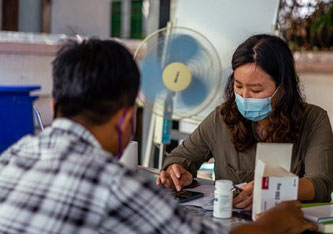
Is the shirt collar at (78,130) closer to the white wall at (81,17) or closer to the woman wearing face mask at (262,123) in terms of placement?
the woman wearing face mask at (262,123)

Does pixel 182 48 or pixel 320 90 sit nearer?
pixel 182 48

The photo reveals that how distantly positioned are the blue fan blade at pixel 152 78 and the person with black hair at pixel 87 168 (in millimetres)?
1625

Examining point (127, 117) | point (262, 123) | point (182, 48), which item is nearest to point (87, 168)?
point (127, 117)

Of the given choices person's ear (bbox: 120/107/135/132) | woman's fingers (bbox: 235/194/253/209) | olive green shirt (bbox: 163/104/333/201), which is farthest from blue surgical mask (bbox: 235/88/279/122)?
person's ear (bbox: 120/107/135/132)

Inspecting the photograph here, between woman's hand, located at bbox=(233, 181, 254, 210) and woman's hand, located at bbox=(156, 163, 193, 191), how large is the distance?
279mm

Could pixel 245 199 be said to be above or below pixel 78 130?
below

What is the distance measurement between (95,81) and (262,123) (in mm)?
1214

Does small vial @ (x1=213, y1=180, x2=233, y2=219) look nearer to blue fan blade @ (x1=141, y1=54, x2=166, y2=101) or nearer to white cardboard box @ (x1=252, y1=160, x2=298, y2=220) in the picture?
white cardboard box @ (x1=252, y1=160, x2=298, y2=220)

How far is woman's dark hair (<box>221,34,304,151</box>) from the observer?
2078 mm

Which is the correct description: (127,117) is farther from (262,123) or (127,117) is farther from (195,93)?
(195,93)

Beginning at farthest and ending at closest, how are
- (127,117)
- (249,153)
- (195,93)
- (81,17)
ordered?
1. (81,17)
2. (195,93)
3. (249,153)
4. (127,117)

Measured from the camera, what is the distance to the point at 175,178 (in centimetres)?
200

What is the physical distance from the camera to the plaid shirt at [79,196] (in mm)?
1034

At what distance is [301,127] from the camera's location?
2145 mm
